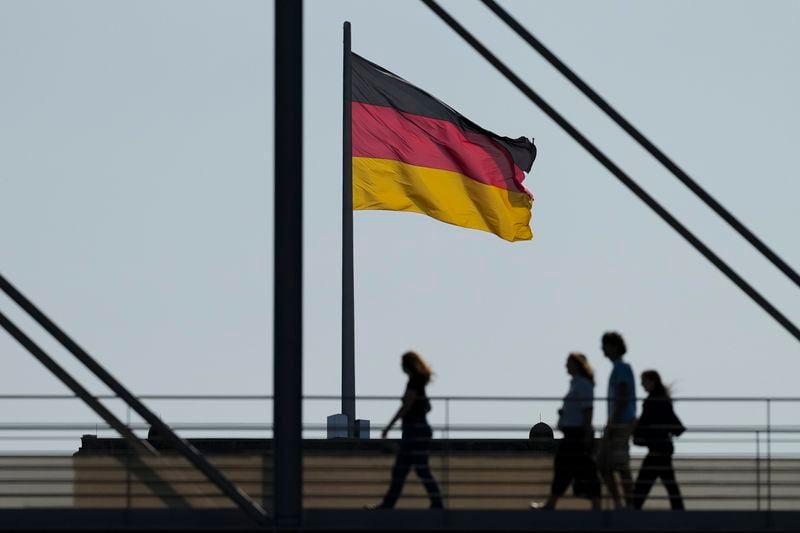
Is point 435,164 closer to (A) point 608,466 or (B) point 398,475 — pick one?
(A) point 608,466

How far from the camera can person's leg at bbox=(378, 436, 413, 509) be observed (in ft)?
58.3

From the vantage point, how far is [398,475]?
1786 centimetres

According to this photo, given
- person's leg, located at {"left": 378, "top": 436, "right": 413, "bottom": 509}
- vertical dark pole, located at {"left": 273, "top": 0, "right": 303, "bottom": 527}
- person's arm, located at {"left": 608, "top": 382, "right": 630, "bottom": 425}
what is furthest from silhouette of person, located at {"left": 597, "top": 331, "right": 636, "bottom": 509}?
vertical dark pole, located at {"left": 273, "top": 0, "right": 303, "bottom": 527}

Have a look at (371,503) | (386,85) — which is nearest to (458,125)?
(386,85)

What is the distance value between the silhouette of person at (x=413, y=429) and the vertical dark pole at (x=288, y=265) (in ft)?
3.36

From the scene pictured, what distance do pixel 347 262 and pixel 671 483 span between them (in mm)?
11714

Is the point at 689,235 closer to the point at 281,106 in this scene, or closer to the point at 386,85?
the point at 281,106

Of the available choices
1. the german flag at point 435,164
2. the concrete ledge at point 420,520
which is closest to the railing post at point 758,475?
the concrete ledge at point 420,520

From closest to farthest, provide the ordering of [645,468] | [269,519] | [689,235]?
[269,519] < [645,468] < [689,235]

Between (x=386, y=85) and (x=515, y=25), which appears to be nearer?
(x=515, y=25)

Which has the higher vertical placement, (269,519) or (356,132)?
(356,132)

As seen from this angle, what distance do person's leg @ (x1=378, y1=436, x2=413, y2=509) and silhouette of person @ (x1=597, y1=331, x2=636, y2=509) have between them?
176cm

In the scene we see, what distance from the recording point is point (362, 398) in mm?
17312

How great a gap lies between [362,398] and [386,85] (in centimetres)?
1290
